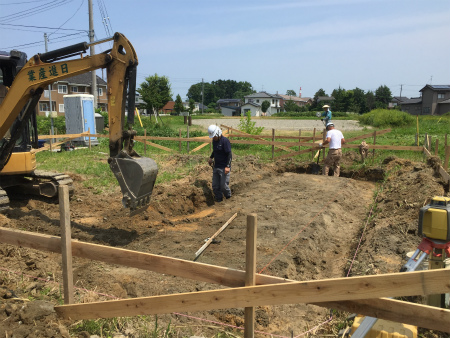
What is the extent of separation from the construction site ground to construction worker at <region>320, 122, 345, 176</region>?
1133mm

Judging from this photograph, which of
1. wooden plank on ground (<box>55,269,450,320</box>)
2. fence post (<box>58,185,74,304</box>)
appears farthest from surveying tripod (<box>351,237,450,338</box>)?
fence post (<box>58,185,74,304</box>)

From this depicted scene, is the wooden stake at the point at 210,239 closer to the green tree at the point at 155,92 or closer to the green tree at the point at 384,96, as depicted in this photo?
the green tree at the point at 155,92

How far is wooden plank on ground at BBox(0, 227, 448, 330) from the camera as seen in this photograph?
3.06 meters

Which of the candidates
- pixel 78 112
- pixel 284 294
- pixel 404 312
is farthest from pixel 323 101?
pixel 404 312

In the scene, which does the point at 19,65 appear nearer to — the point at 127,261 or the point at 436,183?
the point at 127,261

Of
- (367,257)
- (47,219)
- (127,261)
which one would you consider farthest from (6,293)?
(367,257)

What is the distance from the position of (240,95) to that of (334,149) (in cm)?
13527

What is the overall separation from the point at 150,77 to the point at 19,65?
42.4 metres

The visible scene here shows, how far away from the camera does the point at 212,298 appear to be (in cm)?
316

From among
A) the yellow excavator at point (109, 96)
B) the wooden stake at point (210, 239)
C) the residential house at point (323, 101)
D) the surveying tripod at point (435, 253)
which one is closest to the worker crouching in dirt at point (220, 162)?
the wooden stake at point (210, 239)

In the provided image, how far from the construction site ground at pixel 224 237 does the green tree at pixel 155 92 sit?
3580 centimetres

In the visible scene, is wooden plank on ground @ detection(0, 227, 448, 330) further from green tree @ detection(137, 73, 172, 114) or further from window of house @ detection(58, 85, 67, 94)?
window of house @ detection(58, 85, 67, 94)

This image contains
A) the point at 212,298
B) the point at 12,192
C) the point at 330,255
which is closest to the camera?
the point at 212,298

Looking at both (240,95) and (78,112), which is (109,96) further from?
(240,95)
